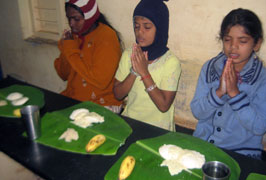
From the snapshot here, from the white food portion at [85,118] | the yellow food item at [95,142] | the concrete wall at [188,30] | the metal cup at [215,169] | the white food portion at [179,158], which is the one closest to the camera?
the metal cup at [215,169]

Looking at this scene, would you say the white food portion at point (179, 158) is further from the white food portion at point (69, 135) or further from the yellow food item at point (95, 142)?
the white food portion at point (69, 135)

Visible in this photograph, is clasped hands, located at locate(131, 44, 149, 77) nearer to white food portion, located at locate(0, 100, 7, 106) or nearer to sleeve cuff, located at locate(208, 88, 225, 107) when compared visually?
sleeve cuff, located at locate(208, 88, 225, 107)

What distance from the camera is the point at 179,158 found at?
1.15 m

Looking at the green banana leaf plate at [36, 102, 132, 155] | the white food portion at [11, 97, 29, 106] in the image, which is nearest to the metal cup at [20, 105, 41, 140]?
the green banana leaf plate at [36, 102, 132, 155]

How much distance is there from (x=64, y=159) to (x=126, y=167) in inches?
13.4

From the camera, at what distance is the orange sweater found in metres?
2.16

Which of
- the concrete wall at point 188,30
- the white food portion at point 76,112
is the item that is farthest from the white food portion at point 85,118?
the concrete wall at point 188,30

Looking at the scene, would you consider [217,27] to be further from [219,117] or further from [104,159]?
[104,159]

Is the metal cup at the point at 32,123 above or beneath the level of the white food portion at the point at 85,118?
above

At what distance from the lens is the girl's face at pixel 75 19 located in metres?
2.19

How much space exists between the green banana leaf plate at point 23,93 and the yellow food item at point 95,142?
0.66 meters

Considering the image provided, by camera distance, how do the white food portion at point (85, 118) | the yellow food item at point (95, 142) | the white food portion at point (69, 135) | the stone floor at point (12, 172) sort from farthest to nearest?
1. the stone floor at point (12, 172)
2. the white food portion at point (85, 118)
3. the white food portion at point (69, 135)
4. the yellow food item at point (95, 142)

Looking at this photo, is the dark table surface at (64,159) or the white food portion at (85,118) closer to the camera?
the dark table surface at (64,159)

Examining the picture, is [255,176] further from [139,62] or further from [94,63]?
[94,63]
